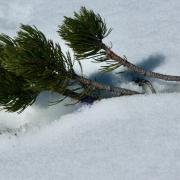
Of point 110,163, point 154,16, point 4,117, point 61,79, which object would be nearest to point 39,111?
point 4,117

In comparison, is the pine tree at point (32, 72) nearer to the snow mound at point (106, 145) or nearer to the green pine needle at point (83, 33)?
the green pine needle at point (83, 33)

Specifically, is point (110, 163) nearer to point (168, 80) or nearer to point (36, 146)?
point (36, 146)

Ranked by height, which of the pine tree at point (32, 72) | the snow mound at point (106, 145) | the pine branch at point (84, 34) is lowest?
the snow mound at point (106, 145)

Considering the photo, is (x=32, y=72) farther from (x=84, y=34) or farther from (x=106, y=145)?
(x=106, y=145)

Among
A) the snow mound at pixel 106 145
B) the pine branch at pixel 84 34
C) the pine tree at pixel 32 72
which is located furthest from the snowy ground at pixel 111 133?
the pine branch at pixel 84 34

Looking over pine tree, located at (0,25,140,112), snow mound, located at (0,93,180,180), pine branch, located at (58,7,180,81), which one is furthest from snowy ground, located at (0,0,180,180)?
pine branch, located at (58,7,180,81)

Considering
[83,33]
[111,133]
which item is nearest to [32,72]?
[83,33]
